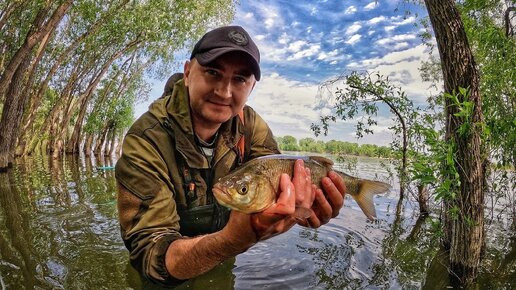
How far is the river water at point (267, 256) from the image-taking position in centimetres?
469

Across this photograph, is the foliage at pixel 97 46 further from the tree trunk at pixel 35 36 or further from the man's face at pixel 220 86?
the man's face at pixel 220 86

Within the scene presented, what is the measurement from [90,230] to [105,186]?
6109 millimetres

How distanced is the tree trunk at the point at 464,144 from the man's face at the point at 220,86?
354 cm

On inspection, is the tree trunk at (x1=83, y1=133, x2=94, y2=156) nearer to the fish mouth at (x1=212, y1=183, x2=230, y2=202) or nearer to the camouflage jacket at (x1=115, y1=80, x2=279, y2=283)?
the camouflage jacket at (x1=115, y1=80, x2=279, y2=283)

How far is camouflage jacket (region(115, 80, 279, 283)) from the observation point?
2.64m

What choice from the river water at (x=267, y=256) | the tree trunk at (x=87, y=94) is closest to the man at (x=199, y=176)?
the river water at (x=267, y=256)

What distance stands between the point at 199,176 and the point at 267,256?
112 inches

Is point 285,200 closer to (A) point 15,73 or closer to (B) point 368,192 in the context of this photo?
(B) point 368,192

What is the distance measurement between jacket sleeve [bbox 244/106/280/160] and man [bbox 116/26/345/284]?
0.07 feet

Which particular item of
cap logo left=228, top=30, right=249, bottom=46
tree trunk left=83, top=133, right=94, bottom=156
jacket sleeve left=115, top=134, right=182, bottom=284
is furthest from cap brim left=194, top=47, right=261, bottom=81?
tree trunk left=83, top=133, right=94, bottom=156

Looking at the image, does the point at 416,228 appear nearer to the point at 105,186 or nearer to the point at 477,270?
the point at 477,270

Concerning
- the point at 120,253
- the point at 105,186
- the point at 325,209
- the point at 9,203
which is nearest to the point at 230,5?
the point at 105,186

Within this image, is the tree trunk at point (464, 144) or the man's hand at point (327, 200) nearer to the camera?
the man's hand at point (327, 200)

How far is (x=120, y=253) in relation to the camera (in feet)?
18.8
